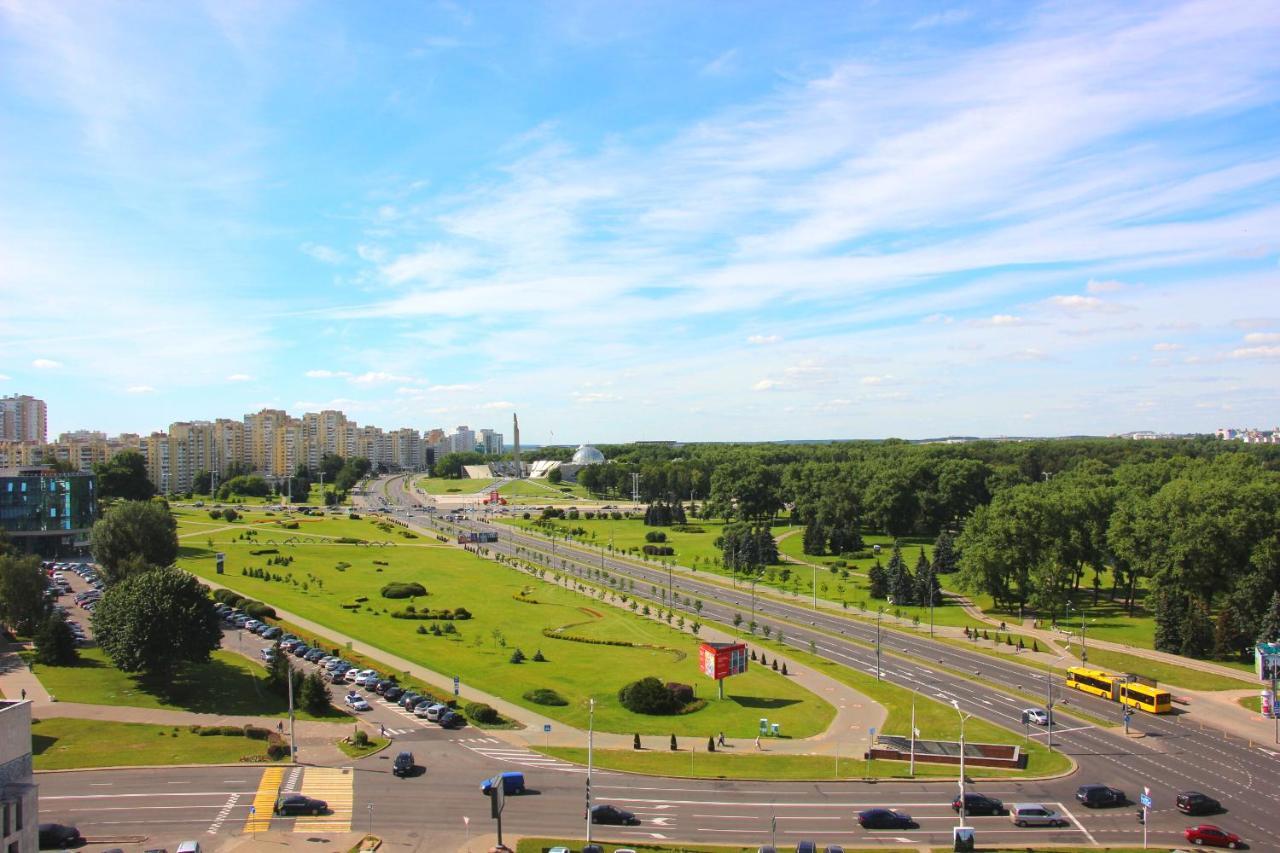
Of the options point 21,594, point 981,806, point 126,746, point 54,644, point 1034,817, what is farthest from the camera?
point 21,594

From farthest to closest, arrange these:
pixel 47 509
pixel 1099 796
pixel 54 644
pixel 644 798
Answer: pixel 47 509, pixel 54 644, pixel 644 798, pixel 1099 796

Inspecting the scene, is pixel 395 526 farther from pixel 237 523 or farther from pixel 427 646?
pixel 427 646

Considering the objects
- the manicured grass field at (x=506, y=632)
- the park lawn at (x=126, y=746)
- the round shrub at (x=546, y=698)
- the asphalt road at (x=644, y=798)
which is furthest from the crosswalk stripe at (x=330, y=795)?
the round shrub at (x=546, y=698)

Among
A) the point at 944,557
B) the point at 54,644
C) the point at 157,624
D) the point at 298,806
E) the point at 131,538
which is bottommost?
the point at 298,806

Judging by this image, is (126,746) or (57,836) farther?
(126,746)

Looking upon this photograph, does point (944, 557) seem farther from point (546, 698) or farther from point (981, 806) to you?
point (981, 806)

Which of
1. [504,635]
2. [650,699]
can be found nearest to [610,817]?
[650,699]

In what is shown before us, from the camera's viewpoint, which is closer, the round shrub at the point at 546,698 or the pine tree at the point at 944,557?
the round shrub at the point at 546,698

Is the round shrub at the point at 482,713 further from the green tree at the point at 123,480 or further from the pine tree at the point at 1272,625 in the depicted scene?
the green tree at the point at 123,480
